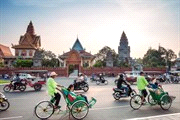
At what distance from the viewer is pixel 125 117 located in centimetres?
685

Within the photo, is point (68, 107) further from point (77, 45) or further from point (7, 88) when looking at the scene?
point (77, 45)

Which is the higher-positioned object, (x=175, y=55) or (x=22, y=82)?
(x=175, y=55)

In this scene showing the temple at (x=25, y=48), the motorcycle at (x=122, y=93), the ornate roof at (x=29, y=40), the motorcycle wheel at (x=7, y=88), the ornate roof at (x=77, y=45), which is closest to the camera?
the motorcycle at (x=122, y=93)

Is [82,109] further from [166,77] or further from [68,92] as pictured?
[166,77]

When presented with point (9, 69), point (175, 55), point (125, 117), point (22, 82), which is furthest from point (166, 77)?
point (175, 55)

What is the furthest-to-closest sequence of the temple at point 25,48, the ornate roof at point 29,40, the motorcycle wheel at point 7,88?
the ornate roof at point 29,40
the temple at point 25,48
the motorcycle wheel at point 7,88

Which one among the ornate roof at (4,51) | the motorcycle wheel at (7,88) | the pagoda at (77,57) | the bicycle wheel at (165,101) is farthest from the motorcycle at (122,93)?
the ornate roof at (4,51)

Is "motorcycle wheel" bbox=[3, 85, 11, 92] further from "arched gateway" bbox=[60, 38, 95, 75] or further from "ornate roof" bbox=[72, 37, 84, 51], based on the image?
"ornate roof" bbox=[72, 37, 84, 51]

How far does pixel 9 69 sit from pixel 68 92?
36.7 m

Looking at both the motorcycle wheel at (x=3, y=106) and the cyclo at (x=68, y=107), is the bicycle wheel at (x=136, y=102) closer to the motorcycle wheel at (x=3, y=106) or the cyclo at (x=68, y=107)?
the cyclo at (x=68, y=107)

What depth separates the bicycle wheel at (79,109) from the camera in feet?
21.6

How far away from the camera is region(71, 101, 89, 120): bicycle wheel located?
659 cm

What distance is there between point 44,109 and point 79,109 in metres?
1.19

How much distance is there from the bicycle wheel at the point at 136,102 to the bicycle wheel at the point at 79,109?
241 cm
